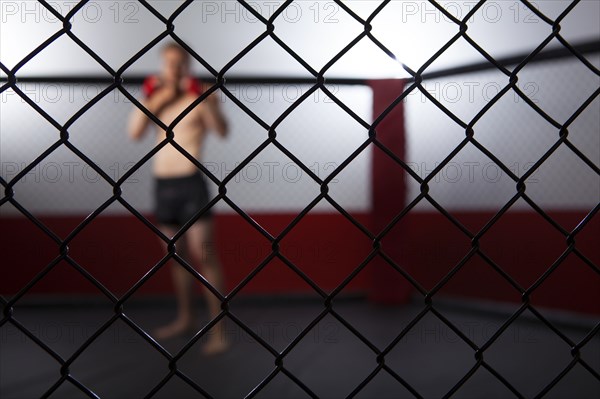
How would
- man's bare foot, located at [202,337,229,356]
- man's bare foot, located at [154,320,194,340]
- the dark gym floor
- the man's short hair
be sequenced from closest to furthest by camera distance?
the dark gym floor < the man's short hair < man's bare foot, located at [202,337,229,356] < man's bare foot, located at [154,320,194,340]

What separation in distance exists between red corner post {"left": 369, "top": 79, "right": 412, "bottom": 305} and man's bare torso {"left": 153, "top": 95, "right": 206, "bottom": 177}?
1170mm

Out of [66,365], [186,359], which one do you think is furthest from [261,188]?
[66,365]

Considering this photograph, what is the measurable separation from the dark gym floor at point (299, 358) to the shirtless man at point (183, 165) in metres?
0.28

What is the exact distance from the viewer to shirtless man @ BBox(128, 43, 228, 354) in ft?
5.93

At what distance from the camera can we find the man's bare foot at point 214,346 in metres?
2.02

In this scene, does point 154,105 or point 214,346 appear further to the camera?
point 214,346

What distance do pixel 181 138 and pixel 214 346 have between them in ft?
2.70

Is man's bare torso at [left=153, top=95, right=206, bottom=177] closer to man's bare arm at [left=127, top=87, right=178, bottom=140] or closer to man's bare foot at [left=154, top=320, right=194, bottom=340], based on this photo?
man's bare arm at [left=127, top=87, right=178, bottom=140]

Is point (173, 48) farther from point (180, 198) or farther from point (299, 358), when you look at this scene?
point (299, 358)

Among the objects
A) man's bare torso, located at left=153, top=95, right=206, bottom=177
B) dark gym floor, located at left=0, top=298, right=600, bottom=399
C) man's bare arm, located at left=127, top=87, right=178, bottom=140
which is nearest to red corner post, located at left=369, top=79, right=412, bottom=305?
dark gym floor, located at left=0, top=298, right=600, bottom=399

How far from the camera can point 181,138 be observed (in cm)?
192

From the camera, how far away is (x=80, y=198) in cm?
268

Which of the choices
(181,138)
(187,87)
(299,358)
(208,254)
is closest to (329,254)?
(299,358)

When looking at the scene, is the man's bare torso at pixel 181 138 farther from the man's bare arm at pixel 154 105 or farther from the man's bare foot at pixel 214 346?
the man's bare foot at pixel 214 346
